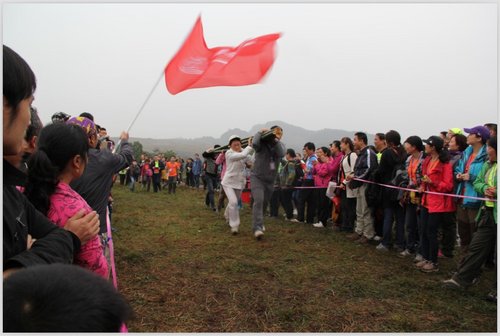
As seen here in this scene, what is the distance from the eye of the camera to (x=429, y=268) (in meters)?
4.61

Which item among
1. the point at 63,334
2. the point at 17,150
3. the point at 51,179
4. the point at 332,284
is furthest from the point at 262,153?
the point at 63,334

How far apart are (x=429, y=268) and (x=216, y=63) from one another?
3.60m

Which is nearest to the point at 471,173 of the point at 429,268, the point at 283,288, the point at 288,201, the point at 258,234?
the point at 429,268

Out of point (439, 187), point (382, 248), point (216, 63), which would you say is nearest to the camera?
point (216, 63)

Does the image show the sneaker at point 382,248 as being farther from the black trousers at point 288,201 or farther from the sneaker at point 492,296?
the black trousers at point 288,201

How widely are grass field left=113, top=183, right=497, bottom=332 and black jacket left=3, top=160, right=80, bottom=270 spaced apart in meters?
1.81

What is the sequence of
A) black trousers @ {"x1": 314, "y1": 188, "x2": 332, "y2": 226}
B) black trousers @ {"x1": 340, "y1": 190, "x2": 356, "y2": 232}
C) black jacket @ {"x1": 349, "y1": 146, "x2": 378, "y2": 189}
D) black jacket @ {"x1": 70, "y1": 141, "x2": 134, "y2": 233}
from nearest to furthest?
black jacket @ {"x1": 70, "y1": 141, "x2": 134, "y2": 233}
black jacket @ {"x1": 349, "y1": 146, "x2": 378, "y2": 189}
black trousers @ {"x1": 340, "y1": 190, "x2": 356, "y2": 232}
black trousers @ {"x1": 314, "y1": 188, "x2": 332, "y2": 226}

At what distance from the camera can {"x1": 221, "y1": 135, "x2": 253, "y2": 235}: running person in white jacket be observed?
6875 millimetres

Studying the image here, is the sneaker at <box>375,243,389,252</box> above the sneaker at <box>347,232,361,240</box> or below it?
above

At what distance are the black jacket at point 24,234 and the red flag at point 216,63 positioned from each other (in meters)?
2.43

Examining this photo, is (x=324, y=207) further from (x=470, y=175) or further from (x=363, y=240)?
(x=470, y=175)

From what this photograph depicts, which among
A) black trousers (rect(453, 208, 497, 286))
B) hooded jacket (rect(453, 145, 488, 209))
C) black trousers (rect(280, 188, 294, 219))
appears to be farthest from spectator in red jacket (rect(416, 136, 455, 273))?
black trousers (rect(280, 188, 294, 219))

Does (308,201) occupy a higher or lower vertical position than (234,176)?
lower

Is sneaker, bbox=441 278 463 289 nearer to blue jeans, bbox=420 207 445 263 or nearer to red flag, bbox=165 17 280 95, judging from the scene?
blue jeans, bbox=420 207 445 263
